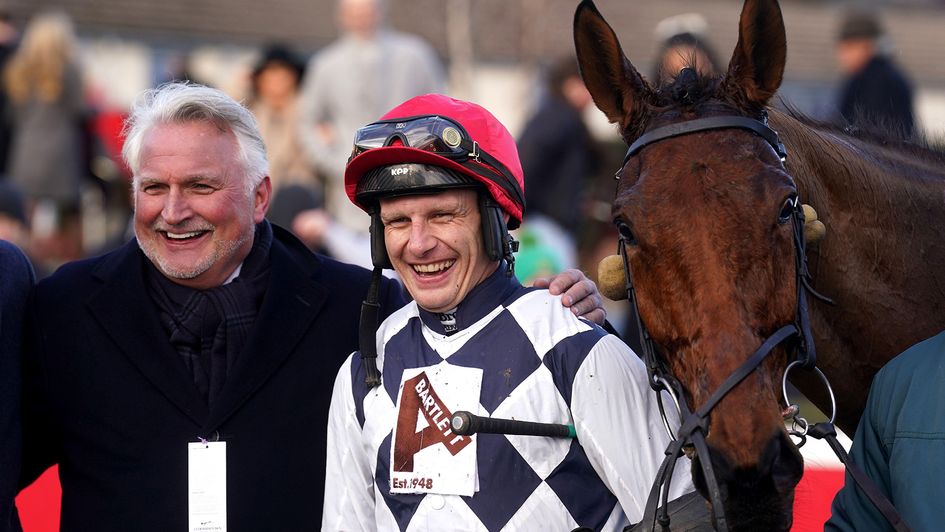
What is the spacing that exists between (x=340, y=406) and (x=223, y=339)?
2.31ft

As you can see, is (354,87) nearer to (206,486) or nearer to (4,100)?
(4,100)

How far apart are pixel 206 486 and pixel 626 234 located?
1539 millimetres

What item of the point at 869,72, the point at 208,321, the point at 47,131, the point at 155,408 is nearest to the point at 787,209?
the point at 208,321

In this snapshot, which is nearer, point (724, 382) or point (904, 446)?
point (724, 382)

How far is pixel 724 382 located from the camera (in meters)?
2.66

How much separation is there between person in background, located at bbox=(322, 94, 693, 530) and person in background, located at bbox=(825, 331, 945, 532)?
0.42 meters

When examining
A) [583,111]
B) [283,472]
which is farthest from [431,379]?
[583,111]

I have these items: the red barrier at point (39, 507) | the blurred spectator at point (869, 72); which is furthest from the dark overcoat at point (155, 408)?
the blurred spectator at point (869, 72)

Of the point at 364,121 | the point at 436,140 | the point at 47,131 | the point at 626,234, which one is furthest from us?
the point at 47,131

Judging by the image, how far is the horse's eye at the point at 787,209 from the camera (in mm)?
2850

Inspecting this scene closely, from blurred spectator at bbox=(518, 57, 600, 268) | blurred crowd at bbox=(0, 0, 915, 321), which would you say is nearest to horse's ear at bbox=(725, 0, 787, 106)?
blurred crowd at bbox=(0, 0, 915, 321)

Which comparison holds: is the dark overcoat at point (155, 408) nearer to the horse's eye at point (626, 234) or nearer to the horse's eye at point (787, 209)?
the horse's eye at point (626, 234)

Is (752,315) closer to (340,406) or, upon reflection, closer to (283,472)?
(340,406)

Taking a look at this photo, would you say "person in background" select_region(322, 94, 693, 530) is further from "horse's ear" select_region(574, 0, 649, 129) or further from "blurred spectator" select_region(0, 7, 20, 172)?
"blurred spectator" select_region(0, 7, 20, 172)
